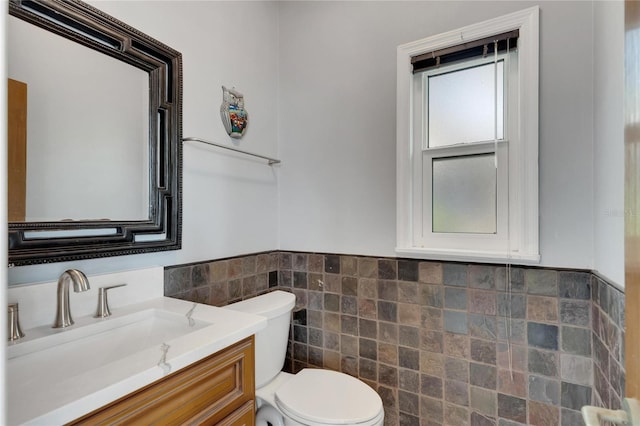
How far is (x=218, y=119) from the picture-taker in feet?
5.13

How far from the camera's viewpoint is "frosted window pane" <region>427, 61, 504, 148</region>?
1.46 m

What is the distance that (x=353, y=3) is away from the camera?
1.73 m

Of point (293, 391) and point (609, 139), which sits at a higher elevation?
point (609, 139)

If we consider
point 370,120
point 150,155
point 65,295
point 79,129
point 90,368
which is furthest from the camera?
point 370,120

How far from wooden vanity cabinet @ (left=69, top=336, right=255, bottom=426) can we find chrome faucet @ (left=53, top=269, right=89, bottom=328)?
1.33ft

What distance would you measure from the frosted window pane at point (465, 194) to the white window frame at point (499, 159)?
44 millimetres

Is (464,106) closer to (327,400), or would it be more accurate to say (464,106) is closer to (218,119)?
(218,119)

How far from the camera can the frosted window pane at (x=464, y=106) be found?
146 centimetres

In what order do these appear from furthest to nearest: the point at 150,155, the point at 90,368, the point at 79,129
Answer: the point at 150,155, the point at 79,129, the point at 90,368

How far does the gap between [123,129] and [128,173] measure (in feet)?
0.54

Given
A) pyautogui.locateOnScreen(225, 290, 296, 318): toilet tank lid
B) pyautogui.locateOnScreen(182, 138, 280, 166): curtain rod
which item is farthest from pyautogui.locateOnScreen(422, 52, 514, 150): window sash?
pyautogui.locateOnScreen(225, 290, 296, 318): toilet tank lid

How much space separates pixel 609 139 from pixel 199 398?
149 centimetres

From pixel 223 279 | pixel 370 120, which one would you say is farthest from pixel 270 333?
pixel 370 120

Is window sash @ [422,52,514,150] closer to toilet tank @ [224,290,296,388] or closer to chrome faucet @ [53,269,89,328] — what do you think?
toilet tank @ [224,290,296,388]
